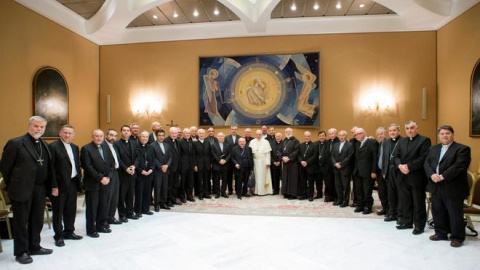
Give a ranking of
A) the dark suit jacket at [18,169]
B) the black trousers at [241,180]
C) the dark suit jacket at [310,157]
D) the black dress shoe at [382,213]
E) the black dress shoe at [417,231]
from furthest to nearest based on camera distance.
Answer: the black trousers at [241,180], the dark suit jacket at [310,157], the black dress shoe at [382,213], the black dress shoe at [417,231], the dark suit jacket at [18,169]

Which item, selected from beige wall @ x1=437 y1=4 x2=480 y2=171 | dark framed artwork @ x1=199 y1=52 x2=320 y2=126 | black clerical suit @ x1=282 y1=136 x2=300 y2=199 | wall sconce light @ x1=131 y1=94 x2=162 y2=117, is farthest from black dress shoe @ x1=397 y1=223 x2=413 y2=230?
wall sconce light @ x1=131 y1=94 x2=162 y2=117

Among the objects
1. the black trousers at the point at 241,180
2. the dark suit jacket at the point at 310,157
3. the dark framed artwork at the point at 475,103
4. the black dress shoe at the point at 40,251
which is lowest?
the black dress shoe at the point at 40,251

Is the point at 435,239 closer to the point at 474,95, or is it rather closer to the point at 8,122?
the point at 474,95

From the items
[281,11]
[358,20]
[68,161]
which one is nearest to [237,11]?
[281,11]

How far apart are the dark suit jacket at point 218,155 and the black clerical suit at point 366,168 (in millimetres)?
3159

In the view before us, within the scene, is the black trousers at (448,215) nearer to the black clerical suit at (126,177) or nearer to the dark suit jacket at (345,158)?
the dark suit jacket at (345,158)

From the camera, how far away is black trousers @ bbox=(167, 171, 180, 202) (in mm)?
7055

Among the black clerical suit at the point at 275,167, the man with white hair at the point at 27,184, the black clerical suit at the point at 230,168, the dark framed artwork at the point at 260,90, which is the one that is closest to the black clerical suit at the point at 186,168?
the black clerical suit at the point at 230,168

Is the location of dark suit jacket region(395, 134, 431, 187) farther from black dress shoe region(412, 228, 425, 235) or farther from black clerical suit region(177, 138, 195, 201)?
black clerical suit region(177, 138, 195, 201)

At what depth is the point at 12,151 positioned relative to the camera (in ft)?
12.5

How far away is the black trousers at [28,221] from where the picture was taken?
152 inches

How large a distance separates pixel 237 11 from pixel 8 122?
6.38m

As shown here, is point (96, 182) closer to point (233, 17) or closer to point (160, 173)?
point (160, 173)

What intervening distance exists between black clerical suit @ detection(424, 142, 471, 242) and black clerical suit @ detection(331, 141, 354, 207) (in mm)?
2277
